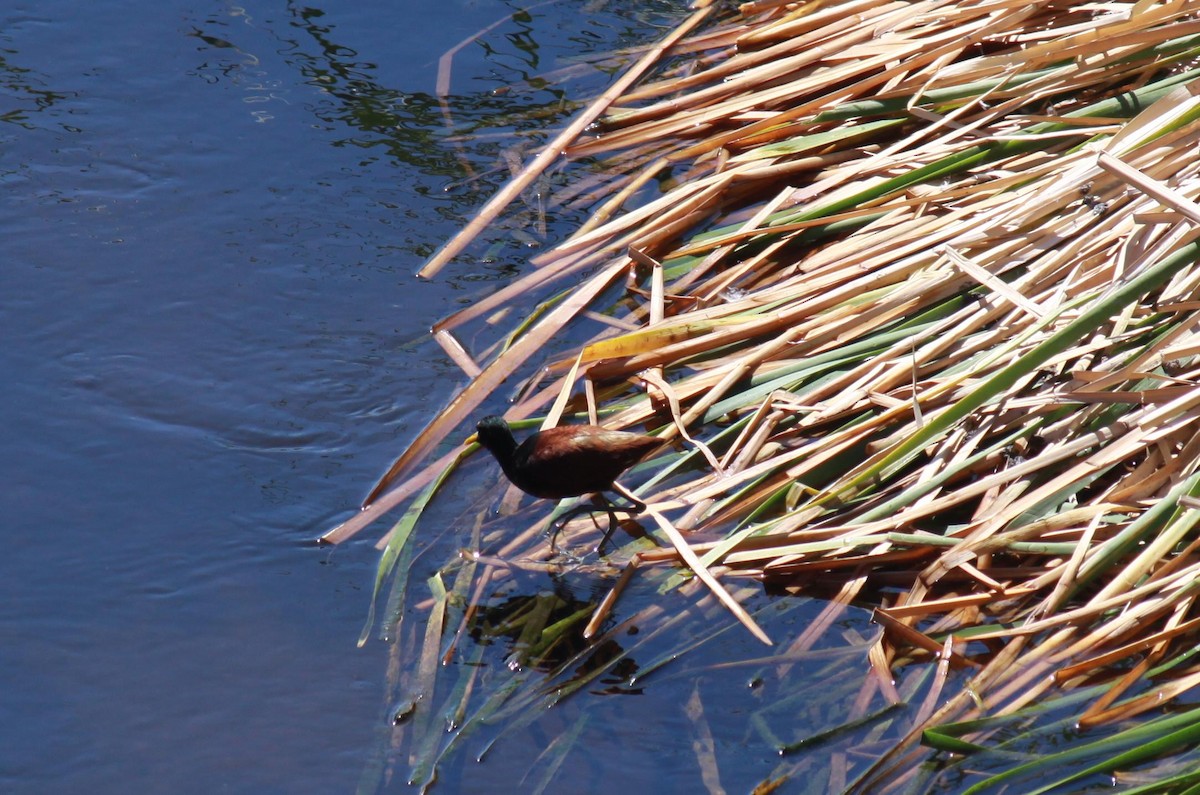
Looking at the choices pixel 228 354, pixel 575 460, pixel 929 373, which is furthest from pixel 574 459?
pixel 228 354

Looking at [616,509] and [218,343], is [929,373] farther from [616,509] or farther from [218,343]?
[218,343]

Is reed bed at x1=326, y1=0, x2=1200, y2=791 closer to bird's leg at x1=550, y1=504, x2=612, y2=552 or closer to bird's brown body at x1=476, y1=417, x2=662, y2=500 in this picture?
bird's leg at x1=550, y1=504, x2=612, y2=552

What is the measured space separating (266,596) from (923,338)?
252 cm

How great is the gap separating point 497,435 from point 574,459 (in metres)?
0.41

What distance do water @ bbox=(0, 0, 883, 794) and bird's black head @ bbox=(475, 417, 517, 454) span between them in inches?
24.2

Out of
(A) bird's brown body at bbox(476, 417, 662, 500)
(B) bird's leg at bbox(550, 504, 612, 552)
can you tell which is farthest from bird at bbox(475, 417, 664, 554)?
(B) bird's leg at bbox(550, 504, 612, 552)

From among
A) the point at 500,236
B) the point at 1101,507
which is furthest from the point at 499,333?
the point at 1101,507

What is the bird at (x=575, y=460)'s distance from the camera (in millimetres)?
4039

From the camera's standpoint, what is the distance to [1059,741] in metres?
3.37

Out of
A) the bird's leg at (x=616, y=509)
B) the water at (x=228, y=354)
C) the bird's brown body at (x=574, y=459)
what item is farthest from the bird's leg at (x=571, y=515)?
the water at (x=228, y=354)

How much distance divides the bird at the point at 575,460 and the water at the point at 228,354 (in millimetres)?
677

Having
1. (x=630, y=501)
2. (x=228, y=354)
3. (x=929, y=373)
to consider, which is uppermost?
(x=929, y=373)

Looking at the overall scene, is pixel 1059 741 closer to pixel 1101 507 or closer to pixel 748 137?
pixel 1101 507

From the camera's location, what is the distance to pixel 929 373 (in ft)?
13.9
